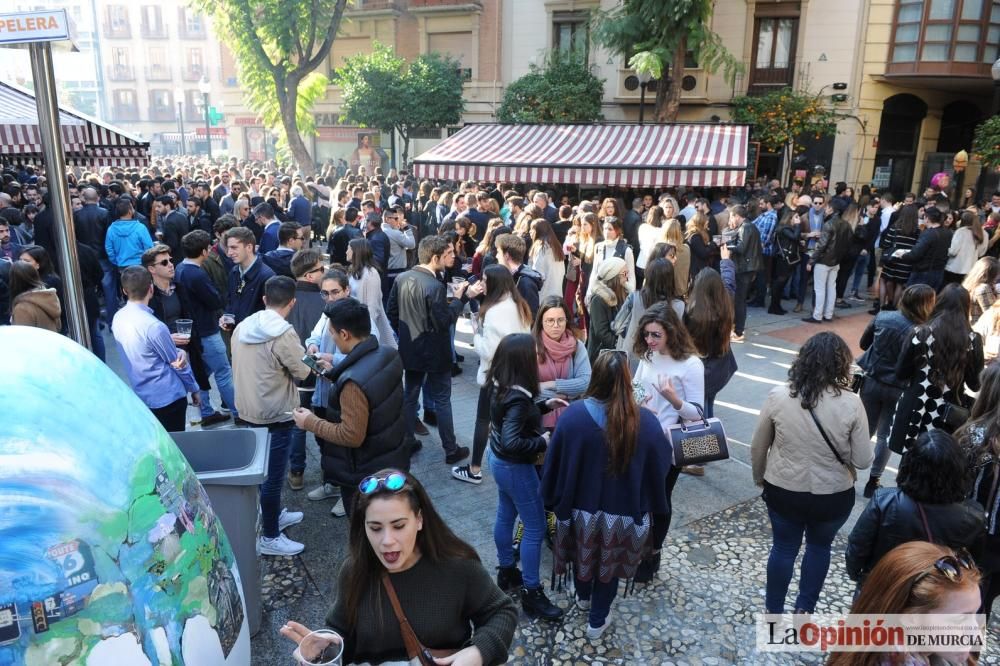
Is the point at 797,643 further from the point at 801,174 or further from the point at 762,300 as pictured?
the point at 801,174

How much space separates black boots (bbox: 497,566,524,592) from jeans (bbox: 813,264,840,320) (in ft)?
24.5

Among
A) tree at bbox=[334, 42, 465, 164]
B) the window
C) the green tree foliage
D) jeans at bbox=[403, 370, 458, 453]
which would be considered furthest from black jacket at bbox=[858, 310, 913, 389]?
tree at bbox=[334, 42, 465, 164]

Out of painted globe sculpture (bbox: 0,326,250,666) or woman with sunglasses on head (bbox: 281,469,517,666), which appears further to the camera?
woman with sunglasses on head (bbox: 281,469,517,666)

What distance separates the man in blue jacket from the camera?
227 inches

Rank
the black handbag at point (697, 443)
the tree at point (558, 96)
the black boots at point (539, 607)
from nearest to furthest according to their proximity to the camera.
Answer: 1. the black boots at point (539, 607)
2. the black handbag at point (697, 443)
3. the tree at point (558, 96)

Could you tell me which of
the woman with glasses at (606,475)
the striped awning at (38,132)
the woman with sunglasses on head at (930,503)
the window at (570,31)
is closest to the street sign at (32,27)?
the woman with glasses at (606,475)

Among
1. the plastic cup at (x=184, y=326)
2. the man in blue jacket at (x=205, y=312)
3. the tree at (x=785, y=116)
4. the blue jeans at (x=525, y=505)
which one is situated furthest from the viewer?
the tree at (x=785, y=116)

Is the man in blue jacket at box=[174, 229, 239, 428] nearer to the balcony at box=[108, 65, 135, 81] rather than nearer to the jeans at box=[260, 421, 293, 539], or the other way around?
the jeans at box=[260, 421, 293, 539]

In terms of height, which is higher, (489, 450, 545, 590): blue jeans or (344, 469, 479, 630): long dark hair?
(344, 469, 479, 630): long dark hair

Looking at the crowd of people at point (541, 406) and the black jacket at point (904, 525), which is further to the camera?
the black jacket at point (904, 525)

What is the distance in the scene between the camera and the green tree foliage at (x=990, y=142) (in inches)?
528

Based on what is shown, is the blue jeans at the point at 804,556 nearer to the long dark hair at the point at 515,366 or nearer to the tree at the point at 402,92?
the long dark hair at the point at 515,366

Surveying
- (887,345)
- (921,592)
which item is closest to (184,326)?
(921,592)

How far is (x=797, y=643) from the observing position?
3514 mm
